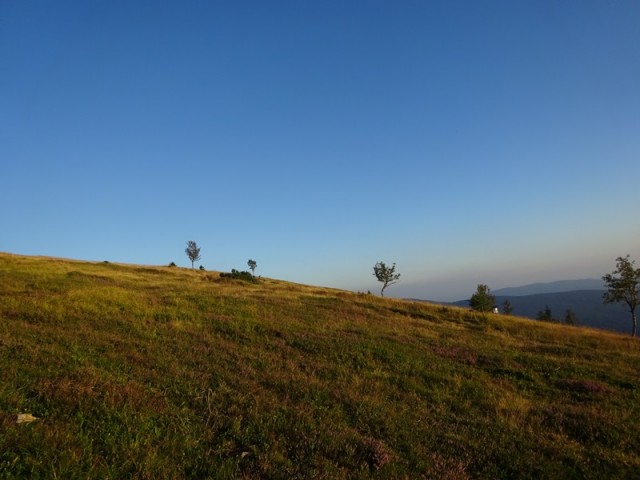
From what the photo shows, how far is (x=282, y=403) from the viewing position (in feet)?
33.7

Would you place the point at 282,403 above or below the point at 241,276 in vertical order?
below

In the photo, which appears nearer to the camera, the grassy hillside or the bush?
the grassy hillside

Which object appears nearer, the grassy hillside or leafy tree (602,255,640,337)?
the grassy hillside

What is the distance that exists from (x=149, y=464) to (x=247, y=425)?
2.44 m

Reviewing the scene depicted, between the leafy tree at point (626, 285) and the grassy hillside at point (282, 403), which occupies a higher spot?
the leafy tree at point (626, 285)

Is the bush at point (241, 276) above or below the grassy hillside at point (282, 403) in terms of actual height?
above

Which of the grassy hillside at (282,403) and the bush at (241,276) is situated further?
the bush at (241,276)

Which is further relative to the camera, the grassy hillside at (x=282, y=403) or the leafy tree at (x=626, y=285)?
the leafy tree at (x=626, y=285)

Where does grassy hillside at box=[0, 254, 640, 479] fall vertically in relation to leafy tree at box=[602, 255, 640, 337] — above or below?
below

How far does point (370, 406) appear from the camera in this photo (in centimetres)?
1081

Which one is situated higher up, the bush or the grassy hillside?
the bush

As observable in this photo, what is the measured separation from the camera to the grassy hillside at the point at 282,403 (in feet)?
23.5

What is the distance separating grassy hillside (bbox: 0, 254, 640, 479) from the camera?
23.5 feet

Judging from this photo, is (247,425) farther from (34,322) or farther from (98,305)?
(98,305)
